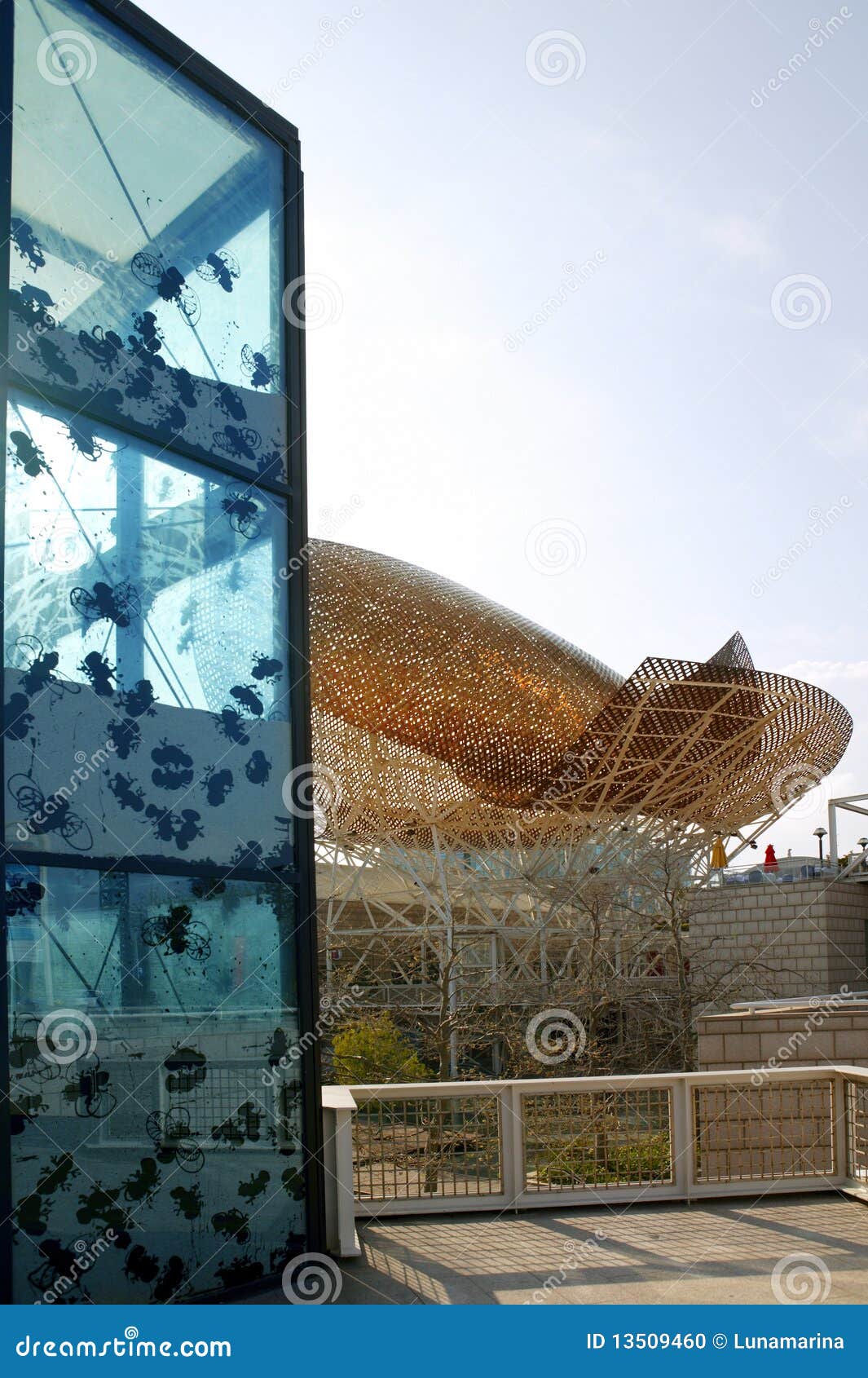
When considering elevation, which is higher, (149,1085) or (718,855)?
(718,855)

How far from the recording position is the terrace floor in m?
3.96

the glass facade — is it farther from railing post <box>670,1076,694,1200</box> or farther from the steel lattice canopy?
the steel lattice canopy

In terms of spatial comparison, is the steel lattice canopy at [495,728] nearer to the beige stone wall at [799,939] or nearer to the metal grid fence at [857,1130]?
the beige stone wall at [799,939]

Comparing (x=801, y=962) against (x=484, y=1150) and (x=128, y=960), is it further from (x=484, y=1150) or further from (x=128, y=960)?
(x=128, y=960)

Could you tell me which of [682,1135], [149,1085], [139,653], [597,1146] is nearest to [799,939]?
[597,1146]

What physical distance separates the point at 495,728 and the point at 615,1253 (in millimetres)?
14695

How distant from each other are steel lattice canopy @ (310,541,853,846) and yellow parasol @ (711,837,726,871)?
38 centimetres

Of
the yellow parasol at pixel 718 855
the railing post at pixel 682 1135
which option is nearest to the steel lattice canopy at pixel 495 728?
the yellow parasol at pixel 718 855

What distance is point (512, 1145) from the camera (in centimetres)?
525

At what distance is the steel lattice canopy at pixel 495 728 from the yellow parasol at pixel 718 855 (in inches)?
15.1

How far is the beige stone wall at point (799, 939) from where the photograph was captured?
16516mm

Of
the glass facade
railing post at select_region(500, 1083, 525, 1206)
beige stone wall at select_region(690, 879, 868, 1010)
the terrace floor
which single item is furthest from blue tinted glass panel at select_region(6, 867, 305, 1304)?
beige stone wall at select_region(690, 879, 868, 1010)

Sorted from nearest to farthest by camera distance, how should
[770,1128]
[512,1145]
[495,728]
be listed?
[512,1145], [770,1128], [495,728]

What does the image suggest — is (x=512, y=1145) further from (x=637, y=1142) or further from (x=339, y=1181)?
(x=339, y=1181)
